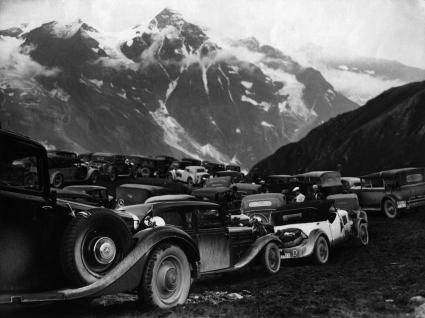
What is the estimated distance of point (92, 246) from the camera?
273 inches

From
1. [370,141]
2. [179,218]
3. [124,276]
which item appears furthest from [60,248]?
[370,141]

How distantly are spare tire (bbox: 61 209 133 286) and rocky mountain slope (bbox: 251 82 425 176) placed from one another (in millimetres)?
61482

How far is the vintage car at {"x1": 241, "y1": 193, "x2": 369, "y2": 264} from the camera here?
42.5 feet

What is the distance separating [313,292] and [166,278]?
2814 mm

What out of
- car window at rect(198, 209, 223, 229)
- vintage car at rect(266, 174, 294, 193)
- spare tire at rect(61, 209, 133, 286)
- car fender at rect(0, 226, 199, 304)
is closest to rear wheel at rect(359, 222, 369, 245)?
car window at rect(198, 209, 223, 229)

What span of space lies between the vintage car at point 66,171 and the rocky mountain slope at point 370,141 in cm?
3980

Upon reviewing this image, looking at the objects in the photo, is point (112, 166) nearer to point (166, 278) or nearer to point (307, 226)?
point (307, 226)

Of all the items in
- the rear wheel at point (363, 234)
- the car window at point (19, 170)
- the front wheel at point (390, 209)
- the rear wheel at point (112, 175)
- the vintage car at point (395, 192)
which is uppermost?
the rear wheel at point (112, 175)

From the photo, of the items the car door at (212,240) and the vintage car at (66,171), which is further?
the vintage car at (66,171)

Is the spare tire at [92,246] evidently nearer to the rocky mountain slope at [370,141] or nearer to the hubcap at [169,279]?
the hubcap at [169,279]

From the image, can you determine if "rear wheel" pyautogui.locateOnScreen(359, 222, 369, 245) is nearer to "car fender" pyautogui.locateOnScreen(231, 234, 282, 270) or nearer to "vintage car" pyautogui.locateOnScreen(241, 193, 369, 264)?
"vintage car" pyautogui.locateOnScreen(241, 193, 369, 264)

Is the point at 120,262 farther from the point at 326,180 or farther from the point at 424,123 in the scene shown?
the point at 424,123

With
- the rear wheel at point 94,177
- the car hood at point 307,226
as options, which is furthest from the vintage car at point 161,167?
the car hood at point 307,226

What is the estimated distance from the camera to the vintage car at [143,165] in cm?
4262
